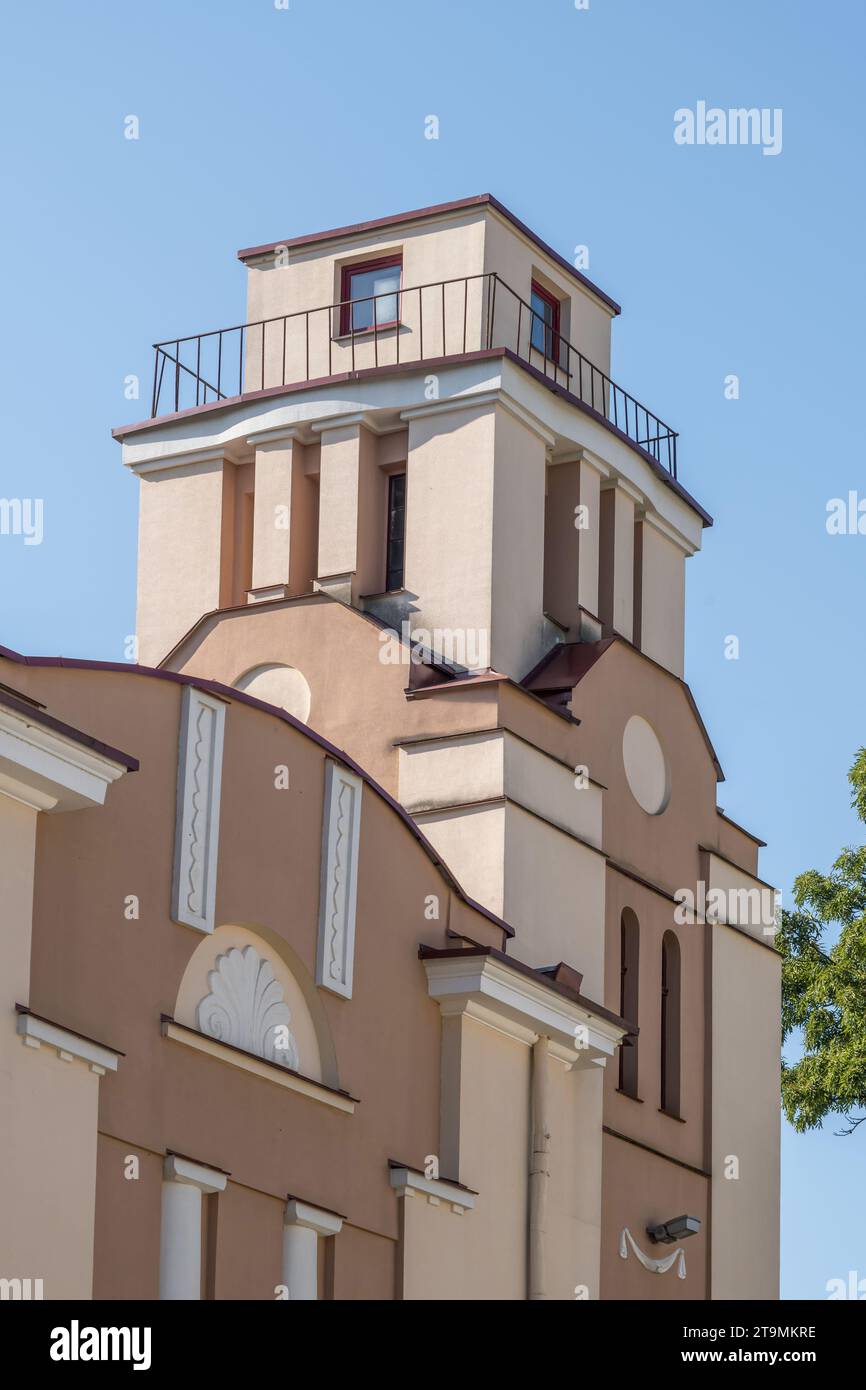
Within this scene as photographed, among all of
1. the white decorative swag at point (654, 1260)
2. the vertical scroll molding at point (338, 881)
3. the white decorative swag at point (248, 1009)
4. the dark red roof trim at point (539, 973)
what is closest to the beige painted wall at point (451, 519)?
the dark red roof trim at point (539, 973)

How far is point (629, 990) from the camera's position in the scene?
87.9 ft

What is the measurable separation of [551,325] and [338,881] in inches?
426

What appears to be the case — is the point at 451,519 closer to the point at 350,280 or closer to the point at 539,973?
the point at 350,280

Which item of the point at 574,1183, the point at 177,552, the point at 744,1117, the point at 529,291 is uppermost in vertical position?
the point at 529,291

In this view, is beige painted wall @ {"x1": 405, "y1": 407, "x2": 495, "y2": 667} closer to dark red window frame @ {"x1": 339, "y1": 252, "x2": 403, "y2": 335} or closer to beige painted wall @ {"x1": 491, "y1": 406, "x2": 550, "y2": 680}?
beige painted wall @ {"x1": 491, "y1": 406, "x2": 550, "y2": 680}

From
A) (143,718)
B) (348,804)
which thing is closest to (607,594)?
(348,804)

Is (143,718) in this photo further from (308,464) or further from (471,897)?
(308,464)

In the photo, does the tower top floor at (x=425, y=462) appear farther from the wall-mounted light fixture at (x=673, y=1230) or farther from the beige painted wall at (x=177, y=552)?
the wall-mounted light fixture at (x=673, y=1230)

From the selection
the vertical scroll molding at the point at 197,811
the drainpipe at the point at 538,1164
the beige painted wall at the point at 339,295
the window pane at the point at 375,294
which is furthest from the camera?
the window pane at the point at 375,294

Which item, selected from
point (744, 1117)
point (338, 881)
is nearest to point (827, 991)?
point (744, 1117)

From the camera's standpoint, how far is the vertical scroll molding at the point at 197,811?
18.9 metres

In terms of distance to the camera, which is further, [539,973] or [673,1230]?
[673,1230]

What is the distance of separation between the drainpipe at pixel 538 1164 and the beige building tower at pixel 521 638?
43mm
